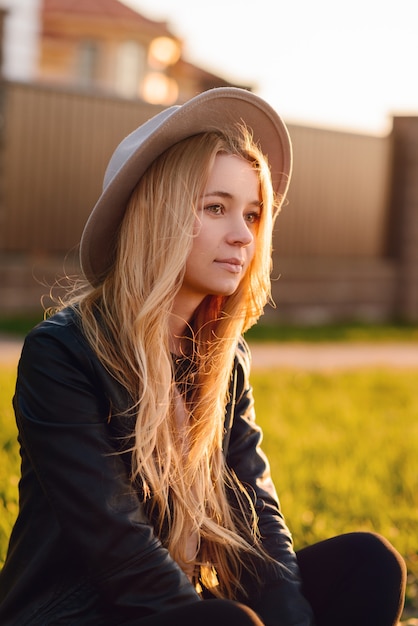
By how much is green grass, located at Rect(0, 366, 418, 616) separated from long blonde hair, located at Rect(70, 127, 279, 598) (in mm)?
1281

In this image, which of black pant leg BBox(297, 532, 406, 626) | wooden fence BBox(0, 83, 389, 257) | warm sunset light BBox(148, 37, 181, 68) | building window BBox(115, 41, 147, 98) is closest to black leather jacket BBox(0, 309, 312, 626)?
black pant leg BBox(297, 532, 406, 626)

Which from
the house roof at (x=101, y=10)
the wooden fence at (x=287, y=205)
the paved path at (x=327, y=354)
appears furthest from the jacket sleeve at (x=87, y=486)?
the house roof at (x=101, y=10)

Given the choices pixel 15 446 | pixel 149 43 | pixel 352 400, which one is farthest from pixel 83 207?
pixel 149 43

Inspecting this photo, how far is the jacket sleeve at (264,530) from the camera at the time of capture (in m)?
2.66

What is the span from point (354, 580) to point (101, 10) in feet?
123

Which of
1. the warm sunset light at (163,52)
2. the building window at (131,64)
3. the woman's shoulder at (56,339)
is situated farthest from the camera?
the building window at (131,64)

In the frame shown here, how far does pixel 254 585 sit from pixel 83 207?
797cm

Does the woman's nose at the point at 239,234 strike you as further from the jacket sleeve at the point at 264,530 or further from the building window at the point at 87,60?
the building window at the point at 87,60

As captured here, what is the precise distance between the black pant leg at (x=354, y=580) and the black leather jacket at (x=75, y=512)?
495 mm

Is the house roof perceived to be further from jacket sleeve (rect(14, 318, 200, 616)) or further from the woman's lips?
jacket sleeve (rect(14, 318, 200, 616))

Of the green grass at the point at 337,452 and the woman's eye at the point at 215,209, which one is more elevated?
the woman's eye at the point at 215,209

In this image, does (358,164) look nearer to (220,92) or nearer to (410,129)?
(410,129)

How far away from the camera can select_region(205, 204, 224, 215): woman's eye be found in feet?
8.36

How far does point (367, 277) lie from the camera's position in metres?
12.0
